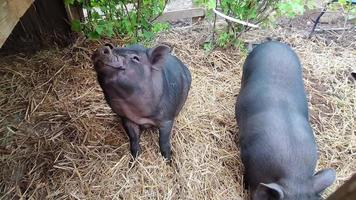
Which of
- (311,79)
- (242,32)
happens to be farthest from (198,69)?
(311,79)

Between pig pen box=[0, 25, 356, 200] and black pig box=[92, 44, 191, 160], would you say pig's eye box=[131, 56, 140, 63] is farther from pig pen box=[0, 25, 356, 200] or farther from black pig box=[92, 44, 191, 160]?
Answer: pig pen box=[0, 25, 356, 200]

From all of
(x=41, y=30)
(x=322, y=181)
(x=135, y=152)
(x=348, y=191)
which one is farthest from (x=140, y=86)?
(x=41, y=30)

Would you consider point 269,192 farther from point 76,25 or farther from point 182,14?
point 182,14

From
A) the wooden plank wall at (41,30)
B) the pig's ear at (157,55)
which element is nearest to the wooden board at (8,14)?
the pig's ear at (157,55)

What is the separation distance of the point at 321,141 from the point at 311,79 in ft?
2.28

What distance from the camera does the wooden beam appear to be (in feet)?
12.4

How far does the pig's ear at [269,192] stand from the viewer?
2006mm

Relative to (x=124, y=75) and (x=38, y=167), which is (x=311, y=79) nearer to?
(x=124, y=75)

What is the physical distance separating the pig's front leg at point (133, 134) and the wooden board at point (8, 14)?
37.7 inches

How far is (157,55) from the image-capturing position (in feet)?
6.98

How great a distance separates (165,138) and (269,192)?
0.72 metres

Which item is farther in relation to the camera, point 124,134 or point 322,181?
point 124,134

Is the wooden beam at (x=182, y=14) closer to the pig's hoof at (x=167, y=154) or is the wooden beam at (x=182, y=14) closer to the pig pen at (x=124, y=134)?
the pig pen at (x=124, y=134)

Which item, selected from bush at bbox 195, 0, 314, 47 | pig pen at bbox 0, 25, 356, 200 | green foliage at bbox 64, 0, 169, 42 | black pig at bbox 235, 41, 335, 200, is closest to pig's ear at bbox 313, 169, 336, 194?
black pig at bbox 235, 41, 335, 200
